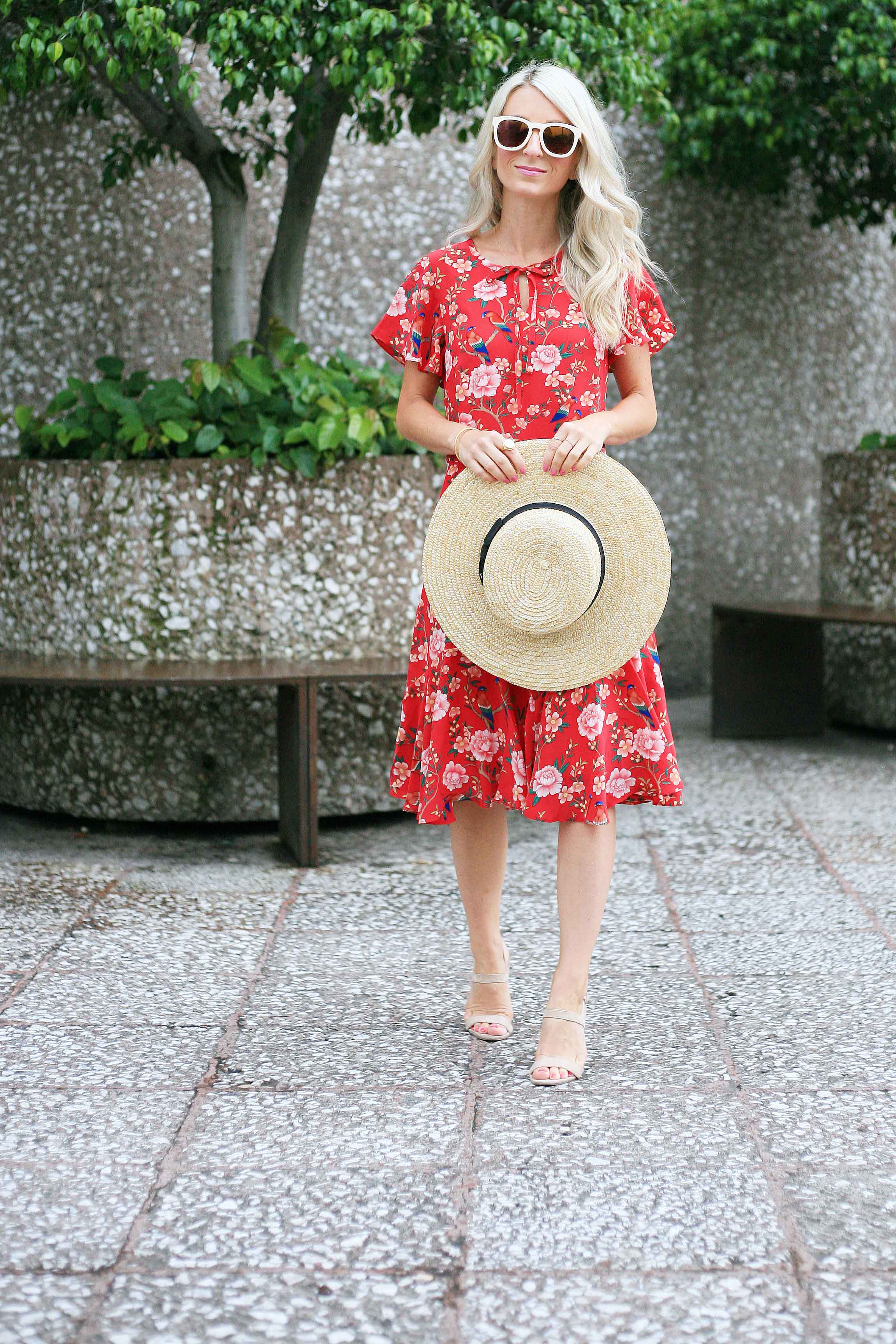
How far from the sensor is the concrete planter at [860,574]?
6.32m

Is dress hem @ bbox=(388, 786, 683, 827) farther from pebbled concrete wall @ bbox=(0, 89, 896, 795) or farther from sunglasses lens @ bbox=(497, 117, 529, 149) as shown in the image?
pebbled concrete wall @ bbox=(0, 89, 896, 795)

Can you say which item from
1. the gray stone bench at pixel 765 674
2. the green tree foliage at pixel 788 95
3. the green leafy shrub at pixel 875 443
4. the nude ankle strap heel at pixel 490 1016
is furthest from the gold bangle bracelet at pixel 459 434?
the green leafy shrub at pixel 875 443

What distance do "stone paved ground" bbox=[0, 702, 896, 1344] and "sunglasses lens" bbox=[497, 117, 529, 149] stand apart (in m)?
1.72

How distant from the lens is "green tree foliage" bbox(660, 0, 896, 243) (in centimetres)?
593

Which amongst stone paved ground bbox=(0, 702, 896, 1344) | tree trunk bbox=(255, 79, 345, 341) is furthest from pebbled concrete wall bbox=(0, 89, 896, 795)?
stone paved ground bbox=(0, 702, 896, 1344)

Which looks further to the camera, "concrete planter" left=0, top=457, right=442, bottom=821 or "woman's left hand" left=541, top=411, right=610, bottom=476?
"concrete planter" left=0, top=457, right=442, bottom=821

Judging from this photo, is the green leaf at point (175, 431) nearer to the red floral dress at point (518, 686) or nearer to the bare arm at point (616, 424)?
the red floral dress at point (518, 686)

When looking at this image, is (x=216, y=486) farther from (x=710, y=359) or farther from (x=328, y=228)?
(x=710, y=359)

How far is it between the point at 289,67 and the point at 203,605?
161 centimetres

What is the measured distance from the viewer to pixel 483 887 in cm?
286

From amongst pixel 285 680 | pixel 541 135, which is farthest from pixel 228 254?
pixel 541 135

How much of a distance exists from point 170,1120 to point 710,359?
5.81 m

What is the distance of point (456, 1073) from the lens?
2.69 metres

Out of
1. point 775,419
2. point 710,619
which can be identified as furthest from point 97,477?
point 775,419
